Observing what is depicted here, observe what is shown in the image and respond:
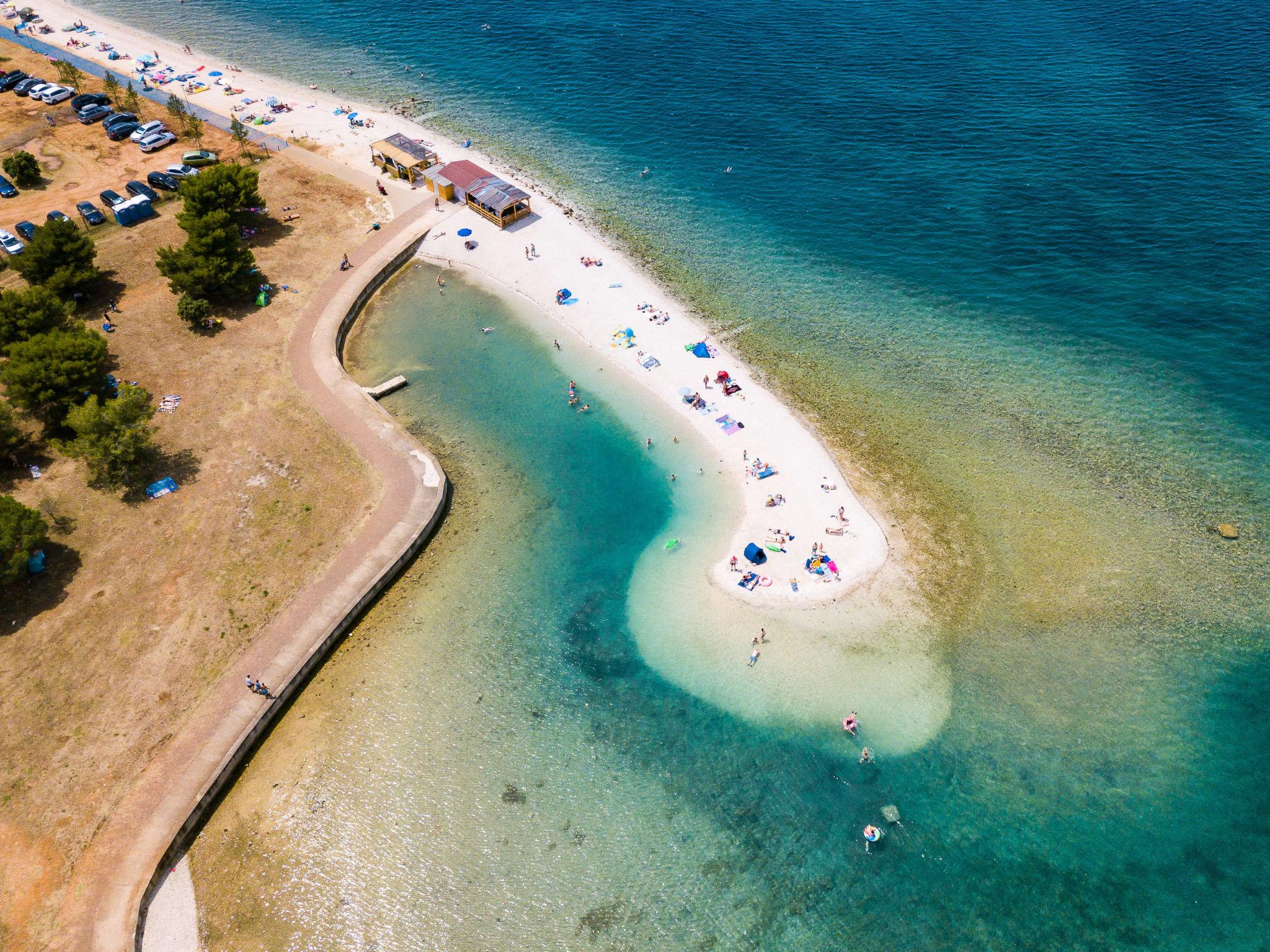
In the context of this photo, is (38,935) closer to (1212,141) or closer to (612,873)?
(612,873)

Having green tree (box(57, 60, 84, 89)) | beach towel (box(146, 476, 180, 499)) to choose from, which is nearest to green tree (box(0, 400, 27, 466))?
beach towel (box(146, 476, 180, 499))

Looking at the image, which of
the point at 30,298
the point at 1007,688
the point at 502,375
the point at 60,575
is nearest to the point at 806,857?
the point at 1007,688

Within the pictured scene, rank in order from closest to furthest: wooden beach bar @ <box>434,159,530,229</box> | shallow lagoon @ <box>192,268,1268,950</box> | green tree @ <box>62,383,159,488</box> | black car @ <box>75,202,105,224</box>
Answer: shallow lagoon @ <box>192,268,1268,950</box>, green tree @ <box>62,383,159,488</box>, black car @ <box>75,202,105,224</box>, wooden beach bar @ <box>434,159,530,229</box>

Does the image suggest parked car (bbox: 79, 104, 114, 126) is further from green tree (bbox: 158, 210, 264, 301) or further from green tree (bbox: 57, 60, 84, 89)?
green tree (bbox: 158, 210, 264, 301)

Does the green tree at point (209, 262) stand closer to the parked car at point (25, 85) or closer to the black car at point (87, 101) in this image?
the black car at point (87, 101)

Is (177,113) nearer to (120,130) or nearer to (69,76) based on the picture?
(120,130)

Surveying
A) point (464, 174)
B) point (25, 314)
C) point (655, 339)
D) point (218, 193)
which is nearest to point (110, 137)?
point (218, 193)
